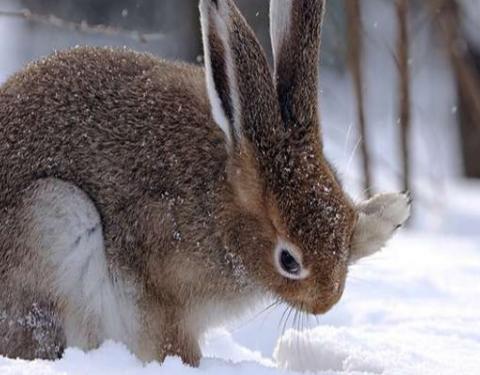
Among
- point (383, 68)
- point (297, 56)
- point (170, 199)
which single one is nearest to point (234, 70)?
point (297, 56)

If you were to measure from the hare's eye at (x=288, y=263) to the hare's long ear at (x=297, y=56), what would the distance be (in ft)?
1.46

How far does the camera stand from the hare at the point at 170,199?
4.54 m

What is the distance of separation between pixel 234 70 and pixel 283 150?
324 mm

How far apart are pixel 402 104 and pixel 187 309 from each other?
3844mm

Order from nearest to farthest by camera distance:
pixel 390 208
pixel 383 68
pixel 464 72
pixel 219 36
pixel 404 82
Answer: pixel 219 36 < pixel 390 208 < pixel 404 82 < pixel 464 72 < pixel 383 68

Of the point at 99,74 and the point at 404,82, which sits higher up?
the point at 99,74

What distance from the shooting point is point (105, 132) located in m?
4.82

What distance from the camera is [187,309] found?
481cm

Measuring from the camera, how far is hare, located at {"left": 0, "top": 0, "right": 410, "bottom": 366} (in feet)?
14.9

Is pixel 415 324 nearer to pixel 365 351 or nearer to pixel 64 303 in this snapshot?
pixel 365 351

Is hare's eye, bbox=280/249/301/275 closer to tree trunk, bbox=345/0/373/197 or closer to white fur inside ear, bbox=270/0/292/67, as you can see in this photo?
white fur inside ear, bbox=270/0/292/67

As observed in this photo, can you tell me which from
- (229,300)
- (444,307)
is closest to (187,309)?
(229,300)

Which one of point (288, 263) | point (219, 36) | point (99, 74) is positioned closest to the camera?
point (219, 36)

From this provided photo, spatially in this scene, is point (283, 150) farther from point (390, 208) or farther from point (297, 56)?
point (390, 208)
